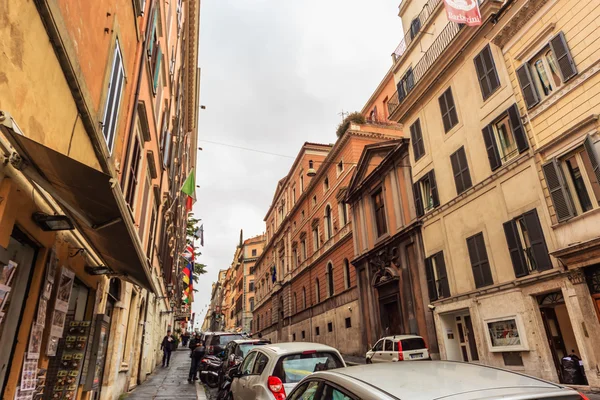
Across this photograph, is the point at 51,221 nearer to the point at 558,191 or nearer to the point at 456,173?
the point at 558,191

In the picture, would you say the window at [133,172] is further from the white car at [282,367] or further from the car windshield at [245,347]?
the white car at [282,367]

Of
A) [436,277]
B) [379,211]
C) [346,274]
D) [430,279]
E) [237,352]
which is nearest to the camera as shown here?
[237,352]

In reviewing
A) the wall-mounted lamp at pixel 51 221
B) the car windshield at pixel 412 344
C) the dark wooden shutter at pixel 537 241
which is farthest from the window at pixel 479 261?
the wall-mounted lamp at pixel 51 221

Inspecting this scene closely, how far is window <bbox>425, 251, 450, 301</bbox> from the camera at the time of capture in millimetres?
15641

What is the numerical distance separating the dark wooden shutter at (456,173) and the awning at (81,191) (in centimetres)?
1289

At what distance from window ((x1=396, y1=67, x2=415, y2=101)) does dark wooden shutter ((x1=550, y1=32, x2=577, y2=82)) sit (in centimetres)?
823

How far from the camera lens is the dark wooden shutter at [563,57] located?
1073 cm

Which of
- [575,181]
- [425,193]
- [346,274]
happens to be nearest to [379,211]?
[425,193]

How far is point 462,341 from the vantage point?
14992mm

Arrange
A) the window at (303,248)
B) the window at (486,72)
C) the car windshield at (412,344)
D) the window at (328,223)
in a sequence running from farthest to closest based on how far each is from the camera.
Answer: the window at (303,248) < the window at (328,223) < the car windshield at (412,344) < the window at (486,72)

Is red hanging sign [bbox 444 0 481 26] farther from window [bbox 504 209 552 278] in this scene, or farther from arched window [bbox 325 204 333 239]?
arched window [bbox 325 204 333 239]

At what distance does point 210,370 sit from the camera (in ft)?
45.1

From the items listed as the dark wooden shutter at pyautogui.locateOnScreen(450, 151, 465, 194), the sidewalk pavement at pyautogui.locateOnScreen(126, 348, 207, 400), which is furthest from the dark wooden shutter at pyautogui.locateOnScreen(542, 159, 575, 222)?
the sidewalk pavement at pyautogui.locateOnScreen(126, 348, 207, 400)

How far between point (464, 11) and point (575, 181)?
6791 millimetres
